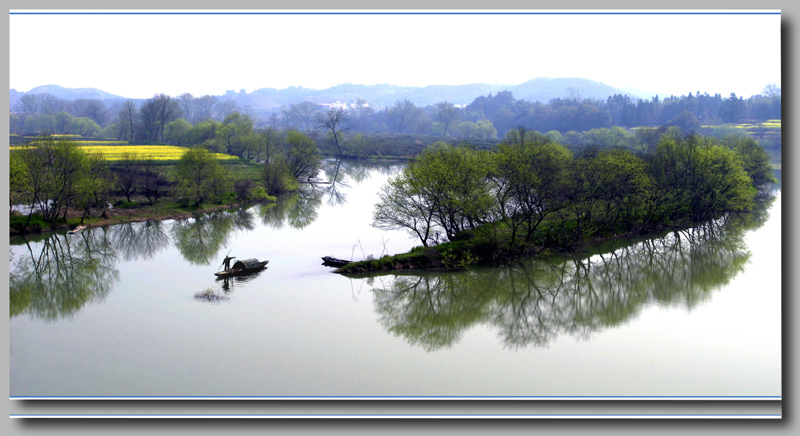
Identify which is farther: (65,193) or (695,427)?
A: (65,193)

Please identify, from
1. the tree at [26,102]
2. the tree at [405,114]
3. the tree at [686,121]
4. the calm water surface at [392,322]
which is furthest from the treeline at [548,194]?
the tree at [405,114]

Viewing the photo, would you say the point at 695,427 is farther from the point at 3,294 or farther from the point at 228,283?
the point at 228,283

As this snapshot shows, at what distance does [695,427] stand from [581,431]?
1519 millimetres

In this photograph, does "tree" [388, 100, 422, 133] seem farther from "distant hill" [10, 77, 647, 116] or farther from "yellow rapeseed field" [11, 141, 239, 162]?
"yellow rapeseed field" [11, 141, 239, 162]

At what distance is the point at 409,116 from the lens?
14362 centimetres

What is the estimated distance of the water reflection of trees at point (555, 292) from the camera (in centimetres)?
1473

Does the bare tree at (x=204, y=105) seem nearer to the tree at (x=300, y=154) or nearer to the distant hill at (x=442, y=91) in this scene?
Result: the distant hill at (x=442, y=91)

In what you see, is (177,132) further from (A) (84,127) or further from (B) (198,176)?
(B) (198,176)

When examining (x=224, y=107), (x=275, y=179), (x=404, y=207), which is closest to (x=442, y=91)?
(x=275, y=179)

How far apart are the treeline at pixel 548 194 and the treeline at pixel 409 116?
147 inches

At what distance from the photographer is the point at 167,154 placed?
160 feet

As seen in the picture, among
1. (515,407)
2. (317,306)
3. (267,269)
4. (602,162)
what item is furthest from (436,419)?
(602,162)

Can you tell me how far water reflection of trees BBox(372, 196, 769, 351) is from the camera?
14.7m

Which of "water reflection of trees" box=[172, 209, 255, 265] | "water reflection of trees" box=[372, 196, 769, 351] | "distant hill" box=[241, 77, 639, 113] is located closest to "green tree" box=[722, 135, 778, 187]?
"distant hill" box=[241, 77, 639, 113]
